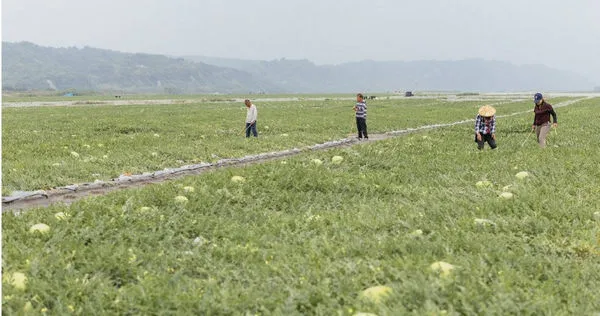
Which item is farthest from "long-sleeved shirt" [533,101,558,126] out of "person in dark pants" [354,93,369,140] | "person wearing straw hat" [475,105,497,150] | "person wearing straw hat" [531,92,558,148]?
"person in dark pants" [354,93,369,140]

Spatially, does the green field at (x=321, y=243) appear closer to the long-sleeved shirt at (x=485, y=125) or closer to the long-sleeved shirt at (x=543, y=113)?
the long-sleeved shirt at (x=485, y=125)

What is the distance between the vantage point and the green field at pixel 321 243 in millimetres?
5559

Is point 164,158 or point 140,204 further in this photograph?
point 164,158

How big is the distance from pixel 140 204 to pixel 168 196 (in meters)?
0.74

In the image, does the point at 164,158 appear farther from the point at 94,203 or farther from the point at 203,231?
the point at 203,231

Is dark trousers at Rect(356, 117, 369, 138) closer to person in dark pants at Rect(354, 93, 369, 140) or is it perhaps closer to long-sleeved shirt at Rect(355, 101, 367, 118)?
person in dark pants at Rect(354, 93, 369, 140)

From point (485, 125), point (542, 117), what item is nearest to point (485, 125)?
point (485, 125)

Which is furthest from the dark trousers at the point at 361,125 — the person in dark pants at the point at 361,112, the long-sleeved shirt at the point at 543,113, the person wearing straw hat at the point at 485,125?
the long-sleeved shirt at the point at 543,113

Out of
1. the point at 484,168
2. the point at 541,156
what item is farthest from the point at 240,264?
the point at 541,156

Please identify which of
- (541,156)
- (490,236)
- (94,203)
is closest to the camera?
(490,236)

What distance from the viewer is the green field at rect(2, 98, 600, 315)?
556 centimetres

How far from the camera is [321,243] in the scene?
7609 millimetres

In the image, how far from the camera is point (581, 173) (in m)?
12.3

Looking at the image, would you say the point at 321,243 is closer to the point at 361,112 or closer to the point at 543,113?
the point at 543,113
